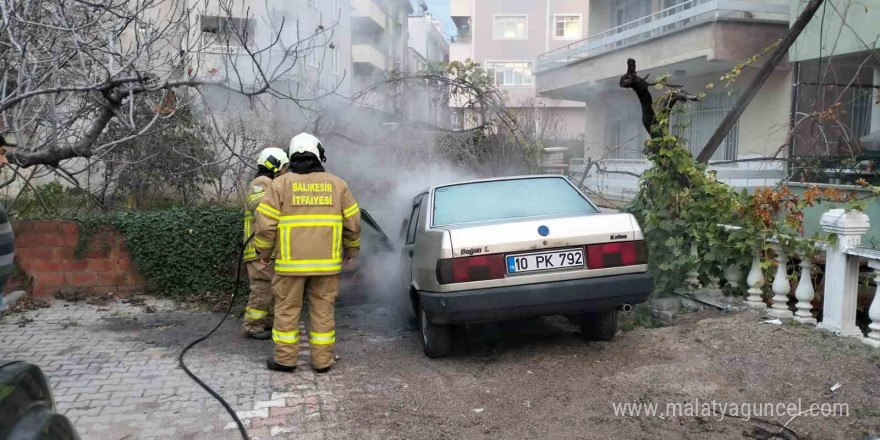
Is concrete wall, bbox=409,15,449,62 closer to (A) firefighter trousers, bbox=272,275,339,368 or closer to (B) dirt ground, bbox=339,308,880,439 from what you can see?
(A) firefighter trousers, bbox=272,275,339,368

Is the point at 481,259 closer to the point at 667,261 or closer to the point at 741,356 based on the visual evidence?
the point at 741,356

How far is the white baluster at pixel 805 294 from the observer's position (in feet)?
16.8

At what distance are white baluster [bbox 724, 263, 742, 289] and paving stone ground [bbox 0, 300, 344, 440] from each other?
139 inches

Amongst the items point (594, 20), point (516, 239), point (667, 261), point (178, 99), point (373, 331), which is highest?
point (594, 20)

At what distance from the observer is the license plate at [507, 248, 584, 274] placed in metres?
4.62

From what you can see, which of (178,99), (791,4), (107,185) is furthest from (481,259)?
(791,4)

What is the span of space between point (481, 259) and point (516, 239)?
0.29m

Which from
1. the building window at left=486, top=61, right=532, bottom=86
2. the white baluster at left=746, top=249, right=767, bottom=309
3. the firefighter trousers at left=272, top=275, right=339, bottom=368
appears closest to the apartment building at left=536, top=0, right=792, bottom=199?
the white baluster at left=746, top=249, right=767, bottom=309

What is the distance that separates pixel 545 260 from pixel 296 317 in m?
1.93

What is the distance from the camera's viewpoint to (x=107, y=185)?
8.85 metres

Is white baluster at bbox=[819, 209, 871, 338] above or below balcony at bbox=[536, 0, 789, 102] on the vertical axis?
below

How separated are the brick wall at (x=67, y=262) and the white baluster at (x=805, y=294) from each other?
662 cm

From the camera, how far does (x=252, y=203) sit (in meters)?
5.83

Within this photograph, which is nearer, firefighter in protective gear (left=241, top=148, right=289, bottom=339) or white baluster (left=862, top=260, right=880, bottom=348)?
white baluster (left=862, top=260, right=880, bottom=348)
